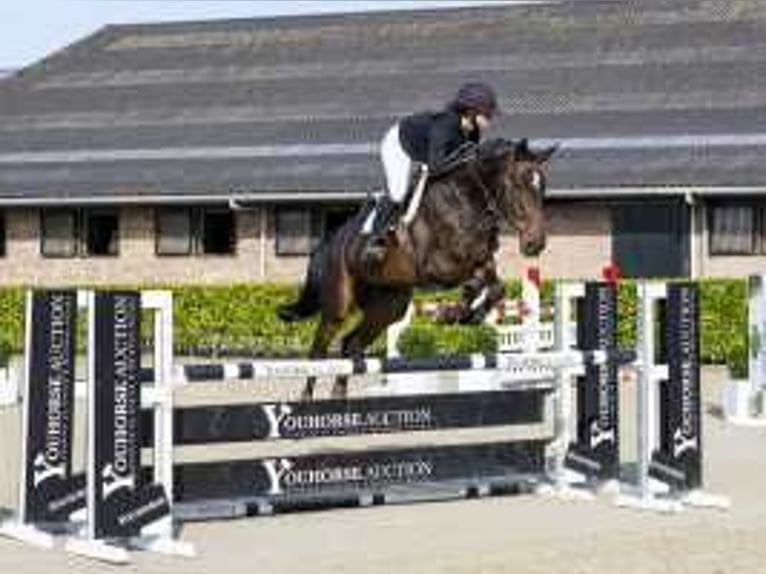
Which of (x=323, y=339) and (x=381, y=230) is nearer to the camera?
(x=381, y=230)

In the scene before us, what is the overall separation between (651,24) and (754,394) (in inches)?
1006

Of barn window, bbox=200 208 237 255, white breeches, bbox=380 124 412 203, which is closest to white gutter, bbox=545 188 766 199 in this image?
barn window, bbox=200 208 237 255

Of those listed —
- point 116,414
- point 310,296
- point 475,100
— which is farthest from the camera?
point 310,296

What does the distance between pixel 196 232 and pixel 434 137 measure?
89.2 ft

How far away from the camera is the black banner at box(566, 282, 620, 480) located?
587 inches

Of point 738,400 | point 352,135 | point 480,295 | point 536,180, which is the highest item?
point 352,135

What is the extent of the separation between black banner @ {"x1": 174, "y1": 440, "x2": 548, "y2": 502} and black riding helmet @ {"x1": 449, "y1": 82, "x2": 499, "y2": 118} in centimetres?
230

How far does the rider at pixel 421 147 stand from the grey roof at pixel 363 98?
2188 cm

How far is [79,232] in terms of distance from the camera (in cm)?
4234

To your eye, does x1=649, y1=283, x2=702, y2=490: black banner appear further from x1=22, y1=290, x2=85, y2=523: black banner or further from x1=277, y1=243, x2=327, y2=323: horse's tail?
x1=22, y1=290, x2=85, y2=523: black banner

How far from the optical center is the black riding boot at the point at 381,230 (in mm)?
14055

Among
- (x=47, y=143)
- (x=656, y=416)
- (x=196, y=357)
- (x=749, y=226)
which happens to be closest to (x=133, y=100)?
(x=47, y=143)

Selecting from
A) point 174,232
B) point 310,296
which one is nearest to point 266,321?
point 174,232

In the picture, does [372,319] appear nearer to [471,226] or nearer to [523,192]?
[471,226]
